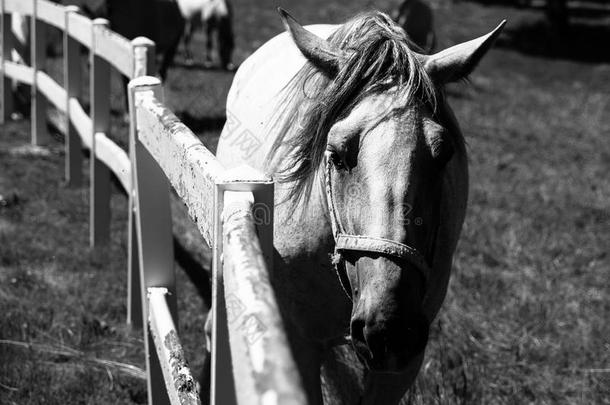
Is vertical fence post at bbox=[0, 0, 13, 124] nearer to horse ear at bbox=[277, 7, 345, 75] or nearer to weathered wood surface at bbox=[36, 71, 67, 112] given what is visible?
weathered wood surface at bbox=[36, 71, 67, 112]

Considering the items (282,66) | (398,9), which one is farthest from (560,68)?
(282,66)

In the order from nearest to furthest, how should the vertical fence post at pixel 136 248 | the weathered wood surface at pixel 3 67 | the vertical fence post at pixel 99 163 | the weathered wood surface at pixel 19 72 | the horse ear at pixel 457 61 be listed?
the horse ear at pixel 457 61 → the vertical fence post at pixel 136 248 → the vertical fence post at pixel 99 163 → the weathered wood surface at pixel 19 72 → the weathered wood surface at pixel 3 67

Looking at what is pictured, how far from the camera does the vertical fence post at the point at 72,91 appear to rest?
623 cm

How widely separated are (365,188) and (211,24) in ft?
44.3

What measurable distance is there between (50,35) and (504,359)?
11.3 m

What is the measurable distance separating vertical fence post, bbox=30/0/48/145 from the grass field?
→ 7.1 inches

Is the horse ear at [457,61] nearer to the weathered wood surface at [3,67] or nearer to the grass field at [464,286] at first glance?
the grass field at [464,286]

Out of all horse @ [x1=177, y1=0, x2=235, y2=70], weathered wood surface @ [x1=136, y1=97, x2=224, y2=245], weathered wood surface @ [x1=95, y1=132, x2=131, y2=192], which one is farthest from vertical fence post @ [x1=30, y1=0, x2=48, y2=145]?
horse @ [x1=177, y1=0, x2=235, y2=70]


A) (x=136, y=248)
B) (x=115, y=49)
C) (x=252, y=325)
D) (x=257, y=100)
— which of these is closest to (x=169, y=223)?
(x=257, y=100)

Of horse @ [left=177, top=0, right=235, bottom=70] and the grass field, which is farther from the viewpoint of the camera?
horse @ [left=177, top=0, right=235, bottom=70]

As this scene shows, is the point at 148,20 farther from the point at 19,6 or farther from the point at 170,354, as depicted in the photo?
the point at 170,354

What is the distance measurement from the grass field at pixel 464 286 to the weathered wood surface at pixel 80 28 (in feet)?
4.04

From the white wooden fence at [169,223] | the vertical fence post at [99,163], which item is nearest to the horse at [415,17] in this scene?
the white wooden fence at [169,223]

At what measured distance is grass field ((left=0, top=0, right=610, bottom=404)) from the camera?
3658 mm
